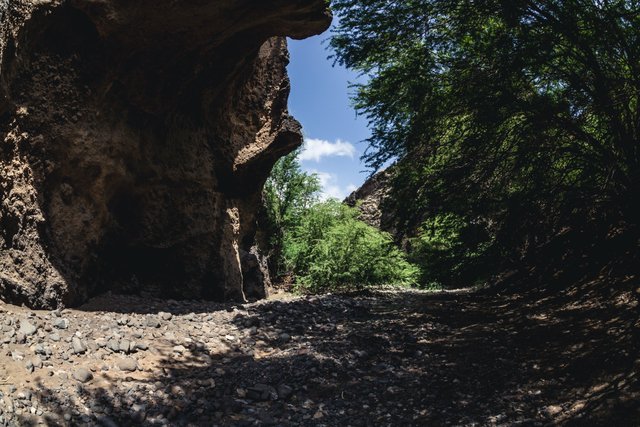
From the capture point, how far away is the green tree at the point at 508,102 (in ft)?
19.1

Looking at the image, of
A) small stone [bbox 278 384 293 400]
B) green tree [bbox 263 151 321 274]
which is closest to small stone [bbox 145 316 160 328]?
small stone [bbox 278 384 293 400]

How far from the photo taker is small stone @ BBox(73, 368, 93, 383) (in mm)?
4582

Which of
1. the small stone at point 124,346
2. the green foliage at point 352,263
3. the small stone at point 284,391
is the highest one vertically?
the green foliage at point 352,263

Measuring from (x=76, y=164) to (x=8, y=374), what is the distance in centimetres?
393

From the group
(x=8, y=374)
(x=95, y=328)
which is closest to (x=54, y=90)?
(x=95, y=328)

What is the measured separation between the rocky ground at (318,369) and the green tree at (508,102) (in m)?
1.41

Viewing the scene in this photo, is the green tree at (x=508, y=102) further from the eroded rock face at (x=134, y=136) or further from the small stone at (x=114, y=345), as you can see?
the small stone at (x=114, y=345)

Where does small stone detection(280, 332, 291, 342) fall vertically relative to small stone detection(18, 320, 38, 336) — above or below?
below

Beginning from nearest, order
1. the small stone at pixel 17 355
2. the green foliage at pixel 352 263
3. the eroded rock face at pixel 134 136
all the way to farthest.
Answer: the small stone at pixel 17 355
the eroded rock face at pixel 134 136
the green foliage at pixel 352 263

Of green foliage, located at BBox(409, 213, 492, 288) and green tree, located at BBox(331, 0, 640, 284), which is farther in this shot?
green foliage, located at BBox(409, 213, 492, 288)

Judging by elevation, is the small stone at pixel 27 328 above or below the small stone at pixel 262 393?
above

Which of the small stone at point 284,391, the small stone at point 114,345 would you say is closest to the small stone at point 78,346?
the small stone at point 114,345

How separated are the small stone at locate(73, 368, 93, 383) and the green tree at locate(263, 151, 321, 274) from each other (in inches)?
668

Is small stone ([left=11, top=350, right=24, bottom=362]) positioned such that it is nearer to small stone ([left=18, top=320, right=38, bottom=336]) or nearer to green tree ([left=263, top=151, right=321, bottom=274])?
small stone ([left=18, top=320, right=38, bottom=336])
